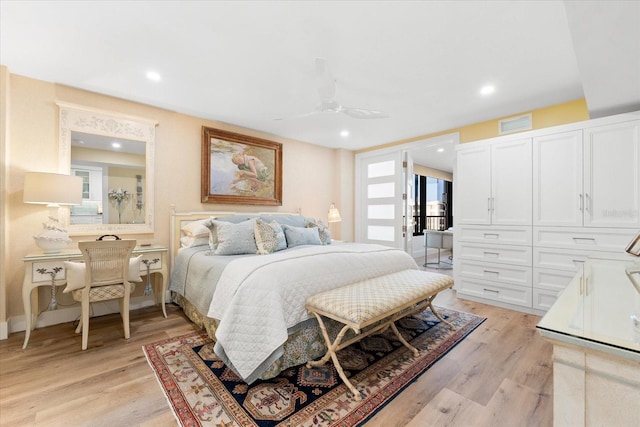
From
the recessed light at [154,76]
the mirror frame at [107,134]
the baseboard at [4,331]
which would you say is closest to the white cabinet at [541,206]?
the recessed light at [154,76]

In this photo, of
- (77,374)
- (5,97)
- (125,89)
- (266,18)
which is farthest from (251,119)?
(77,374)

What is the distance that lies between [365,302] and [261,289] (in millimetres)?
701

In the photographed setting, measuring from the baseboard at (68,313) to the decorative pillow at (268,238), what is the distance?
1.63 metres

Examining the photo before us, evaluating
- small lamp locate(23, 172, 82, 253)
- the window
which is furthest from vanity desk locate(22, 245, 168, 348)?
the window

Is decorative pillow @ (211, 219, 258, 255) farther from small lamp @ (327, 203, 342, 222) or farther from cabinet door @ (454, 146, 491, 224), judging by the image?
cabinet door @ (454, 146, 491, 224)

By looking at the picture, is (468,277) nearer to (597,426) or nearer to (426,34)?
(426,34)

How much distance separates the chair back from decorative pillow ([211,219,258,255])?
0.76 m

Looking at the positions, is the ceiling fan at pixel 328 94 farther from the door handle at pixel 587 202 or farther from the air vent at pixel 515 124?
the door handle at pixel 587 202

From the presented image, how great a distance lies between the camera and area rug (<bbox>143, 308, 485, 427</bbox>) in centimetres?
149

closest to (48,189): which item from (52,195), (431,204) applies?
(52,195)

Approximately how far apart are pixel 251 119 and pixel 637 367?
3.94m

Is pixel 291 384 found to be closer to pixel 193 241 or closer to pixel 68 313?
pixel 193 241

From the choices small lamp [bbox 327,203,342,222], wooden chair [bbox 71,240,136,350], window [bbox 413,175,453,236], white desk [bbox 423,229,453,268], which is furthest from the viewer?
window [bbox 413,175,453,236]

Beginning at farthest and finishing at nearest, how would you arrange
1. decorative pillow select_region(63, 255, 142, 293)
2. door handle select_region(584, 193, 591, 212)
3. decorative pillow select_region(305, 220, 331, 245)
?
decorative pillow select_region(305, 220, 331, 245) < door handle select_region(584, 193, 591, 212) < decorative pillow select_region(63, 255, 142, 293)
